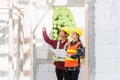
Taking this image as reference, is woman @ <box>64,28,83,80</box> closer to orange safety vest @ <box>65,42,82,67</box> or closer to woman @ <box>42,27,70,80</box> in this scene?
orange safety vest @ <box>65,42,82,67</box>

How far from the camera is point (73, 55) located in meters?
4.86

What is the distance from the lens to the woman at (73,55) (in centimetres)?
484

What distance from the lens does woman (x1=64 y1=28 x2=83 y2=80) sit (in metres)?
4.84
